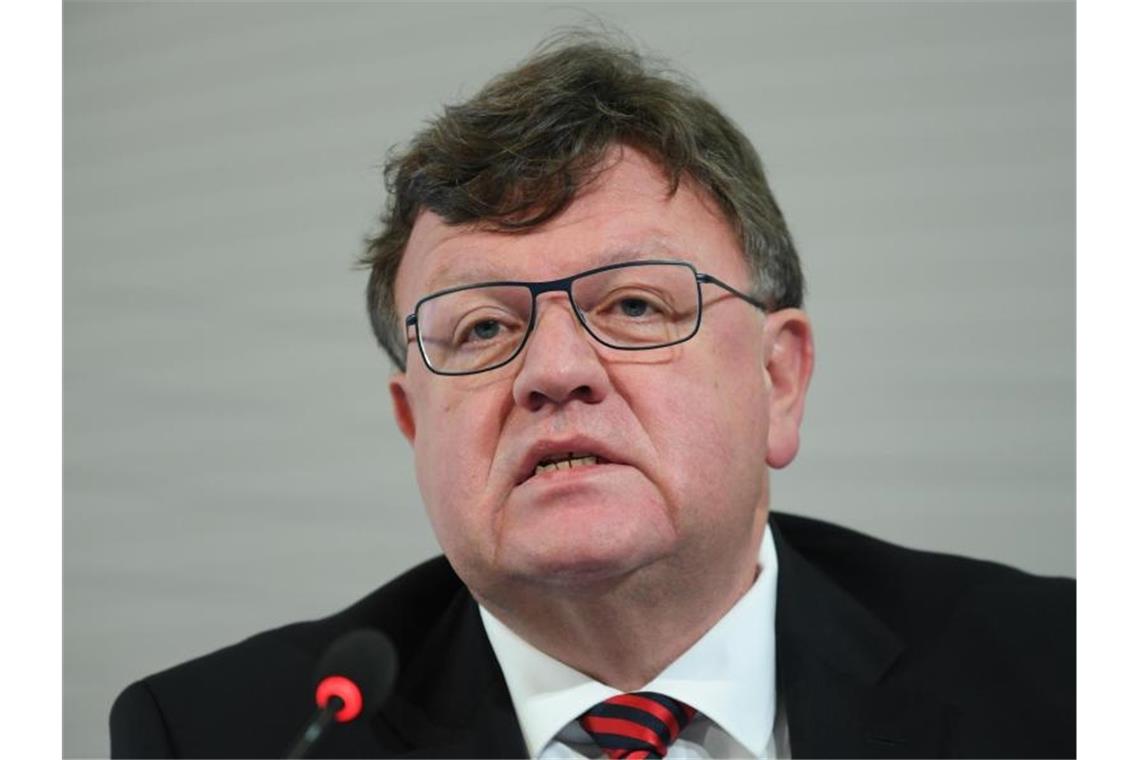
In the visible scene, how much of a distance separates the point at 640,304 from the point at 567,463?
10.0 inches

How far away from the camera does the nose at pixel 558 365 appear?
167 cm

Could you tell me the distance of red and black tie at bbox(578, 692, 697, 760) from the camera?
1812 millimetres

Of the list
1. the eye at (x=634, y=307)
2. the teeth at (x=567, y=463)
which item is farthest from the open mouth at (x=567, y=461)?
the eye at (x=634, y=307)

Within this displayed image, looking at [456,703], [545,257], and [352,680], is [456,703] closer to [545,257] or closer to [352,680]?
[352,680]

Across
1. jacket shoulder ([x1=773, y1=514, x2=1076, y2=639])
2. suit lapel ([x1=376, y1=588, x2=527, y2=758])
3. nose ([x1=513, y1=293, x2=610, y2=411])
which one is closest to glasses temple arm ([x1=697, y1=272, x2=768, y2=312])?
nose ([x1=513, y1=293, x2=610, y2=411])

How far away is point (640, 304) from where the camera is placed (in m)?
1.79

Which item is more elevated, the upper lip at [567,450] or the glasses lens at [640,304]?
the glasses lens at [640,304]

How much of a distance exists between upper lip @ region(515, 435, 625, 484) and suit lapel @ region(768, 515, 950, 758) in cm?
49

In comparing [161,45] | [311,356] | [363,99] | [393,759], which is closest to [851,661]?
[393,759]

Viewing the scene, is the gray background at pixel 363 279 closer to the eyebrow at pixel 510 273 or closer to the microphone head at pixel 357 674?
the eyebrow at pixel 510 273

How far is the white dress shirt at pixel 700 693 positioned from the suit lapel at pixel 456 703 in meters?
0.03

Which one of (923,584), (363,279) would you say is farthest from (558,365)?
(363,279)

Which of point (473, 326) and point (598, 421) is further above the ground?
point (473, 326)

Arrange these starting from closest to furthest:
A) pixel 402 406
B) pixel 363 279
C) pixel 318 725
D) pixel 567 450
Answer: pixel 318 725
pixel 567 450
pixel 402 406
pixel 363 279
